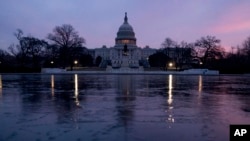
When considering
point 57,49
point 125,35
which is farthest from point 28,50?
point 125,35

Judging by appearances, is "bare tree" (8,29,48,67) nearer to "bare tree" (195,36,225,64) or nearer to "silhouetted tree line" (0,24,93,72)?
"silhouetted tree line" (0,24,93,72)

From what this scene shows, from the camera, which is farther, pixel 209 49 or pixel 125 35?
pixel 125 35

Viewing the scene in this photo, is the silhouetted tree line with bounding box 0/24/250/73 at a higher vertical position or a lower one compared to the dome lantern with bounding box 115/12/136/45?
lower

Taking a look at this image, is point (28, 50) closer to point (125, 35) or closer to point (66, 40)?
point (66, 40)

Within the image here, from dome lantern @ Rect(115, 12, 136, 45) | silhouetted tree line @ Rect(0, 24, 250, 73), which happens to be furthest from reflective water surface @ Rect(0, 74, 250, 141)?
dome lantern @ Rect(115, 12, 136, 45)

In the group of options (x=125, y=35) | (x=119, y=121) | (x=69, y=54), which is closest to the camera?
(x=119, y=121)

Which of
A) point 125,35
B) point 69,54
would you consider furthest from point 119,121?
point 125,35

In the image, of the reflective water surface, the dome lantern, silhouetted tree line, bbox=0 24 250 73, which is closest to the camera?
the reflective water surface

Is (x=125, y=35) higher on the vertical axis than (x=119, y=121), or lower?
higher

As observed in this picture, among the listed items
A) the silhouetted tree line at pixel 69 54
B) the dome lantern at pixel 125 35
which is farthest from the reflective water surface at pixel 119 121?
the dome lantern at pixel 125 35

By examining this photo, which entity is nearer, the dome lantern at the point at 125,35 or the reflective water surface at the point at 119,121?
the reflective water surface at the point at 119,121

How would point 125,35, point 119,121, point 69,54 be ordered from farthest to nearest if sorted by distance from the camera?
point 125,35 < point 69,54 < point 119,121

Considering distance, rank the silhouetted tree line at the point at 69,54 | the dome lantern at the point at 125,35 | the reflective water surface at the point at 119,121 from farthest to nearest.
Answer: the dome lantern at the point at 125,35, the silhouetted tree line at the point at 69,54, the reflective water surface at the point at 119,121

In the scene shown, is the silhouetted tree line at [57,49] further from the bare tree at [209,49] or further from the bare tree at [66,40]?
the bare tree at [209,49]
